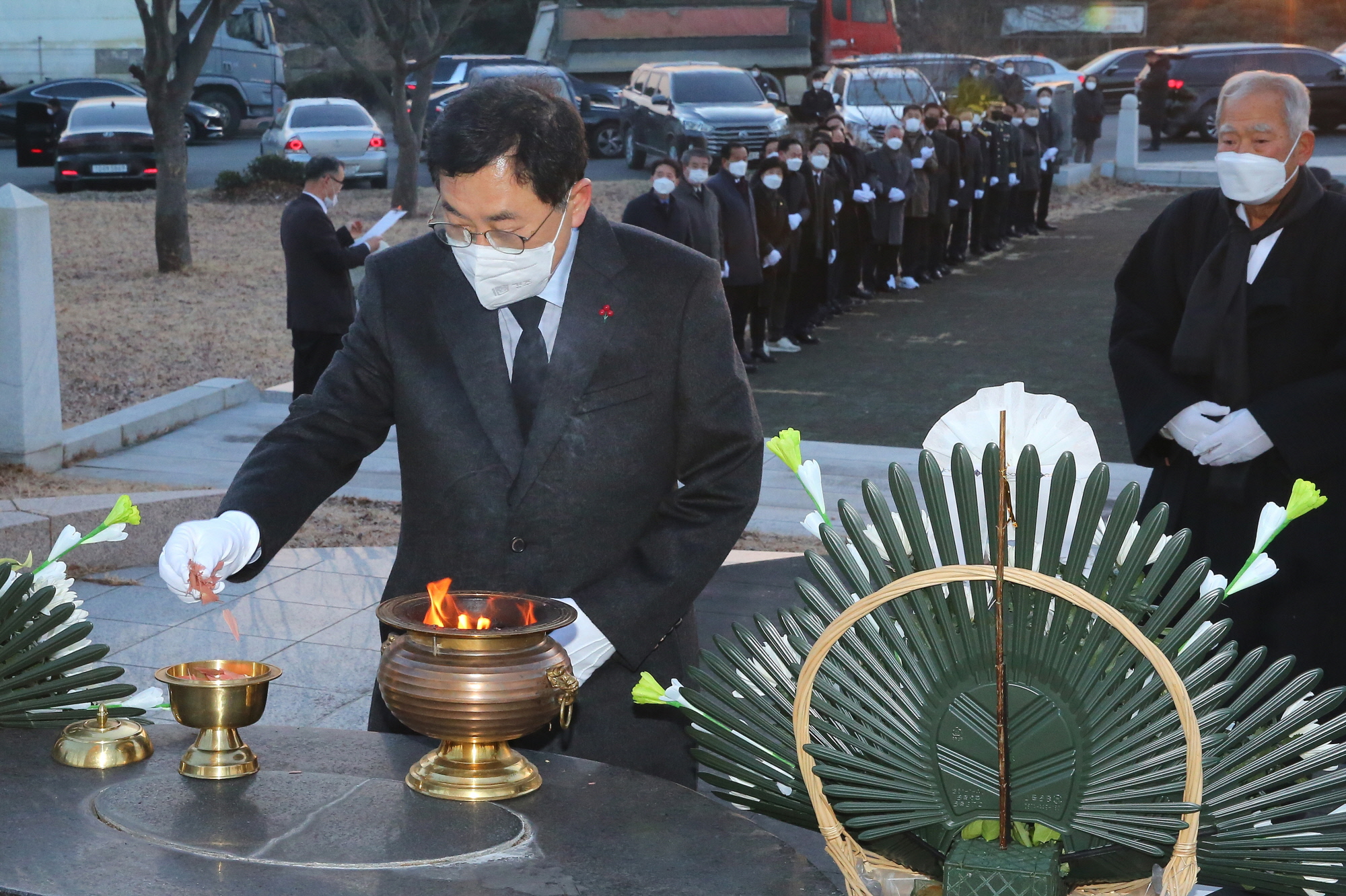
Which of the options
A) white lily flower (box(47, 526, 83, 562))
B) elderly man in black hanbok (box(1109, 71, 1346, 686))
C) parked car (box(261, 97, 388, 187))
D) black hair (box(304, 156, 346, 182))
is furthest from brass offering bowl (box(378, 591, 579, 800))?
parked car (box(261, 97, 388, 187))

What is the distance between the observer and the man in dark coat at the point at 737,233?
11602mm

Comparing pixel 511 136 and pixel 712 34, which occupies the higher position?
pixel 712 34

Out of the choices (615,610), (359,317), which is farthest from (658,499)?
(359,317)

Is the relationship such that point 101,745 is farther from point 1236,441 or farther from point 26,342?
point 26,342

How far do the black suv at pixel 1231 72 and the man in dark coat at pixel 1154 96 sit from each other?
0.38 m

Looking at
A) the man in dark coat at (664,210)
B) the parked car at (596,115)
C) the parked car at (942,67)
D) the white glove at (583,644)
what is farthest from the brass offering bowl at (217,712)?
the parked car at (942,67)

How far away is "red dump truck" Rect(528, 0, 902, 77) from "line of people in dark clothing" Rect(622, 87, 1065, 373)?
9.03 m

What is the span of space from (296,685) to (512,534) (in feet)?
9.63

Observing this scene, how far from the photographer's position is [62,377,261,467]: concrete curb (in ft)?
27.9

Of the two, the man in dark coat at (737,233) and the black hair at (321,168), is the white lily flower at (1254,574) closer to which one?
the black hair at (321,168)

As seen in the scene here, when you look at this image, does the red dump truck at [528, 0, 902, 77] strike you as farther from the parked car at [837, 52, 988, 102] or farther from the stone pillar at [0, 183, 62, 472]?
the stone pillar at [0, 183, 62, 472]

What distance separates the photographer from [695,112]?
75.6 ft

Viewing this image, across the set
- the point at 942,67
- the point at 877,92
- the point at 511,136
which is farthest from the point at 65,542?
the point at 942,67

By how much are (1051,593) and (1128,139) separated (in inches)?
982
